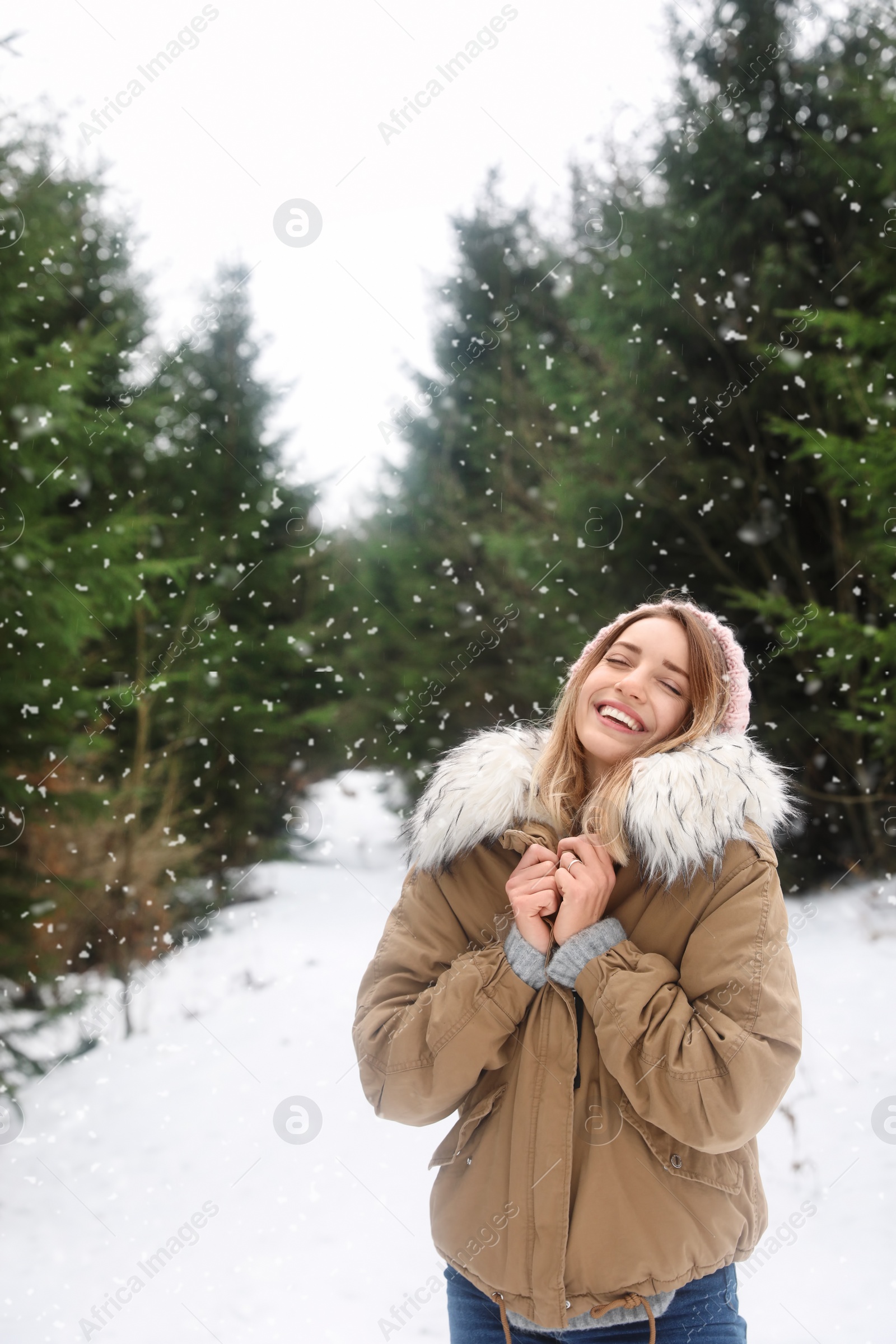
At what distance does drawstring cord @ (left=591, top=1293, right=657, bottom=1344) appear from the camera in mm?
1391

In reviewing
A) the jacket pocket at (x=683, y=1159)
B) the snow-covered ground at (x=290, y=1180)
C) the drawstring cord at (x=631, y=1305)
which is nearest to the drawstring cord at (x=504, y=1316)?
the drawstring cord at (x=631, y=1305)

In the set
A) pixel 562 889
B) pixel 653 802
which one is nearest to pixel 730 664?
pixel 653 802

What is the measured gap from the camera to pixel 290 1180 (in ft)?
14.4

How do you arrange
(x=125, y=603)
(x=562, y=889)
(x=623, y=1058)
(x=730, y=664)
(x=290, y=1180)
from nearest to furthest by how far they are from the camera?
(x=623, y=1058), (x=562, y=889), (x=730, y=664), (x=290, y=1180), (x=125, y=603)

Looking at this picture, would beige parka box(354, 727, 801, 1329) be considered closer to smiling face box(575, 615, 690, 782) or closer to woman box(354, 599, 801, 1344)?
woman box(354, 599, 801, 1344)

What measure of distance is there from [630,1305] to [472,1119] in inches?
14.6

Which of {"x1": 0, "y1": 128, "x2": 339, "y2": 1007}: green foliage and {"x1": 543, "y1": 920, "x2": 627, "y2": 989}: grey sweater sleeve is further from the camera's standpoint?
{"x1": 0, "y1": 128, "x2": 339, "y2": 1007}: green foliage

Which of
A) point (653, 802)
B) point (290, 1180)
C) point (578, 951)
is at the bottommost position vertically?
point (290, 1180)

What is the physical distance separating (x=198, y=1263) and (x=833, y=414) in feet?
21.2

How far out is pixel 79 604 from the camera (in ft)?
14.9

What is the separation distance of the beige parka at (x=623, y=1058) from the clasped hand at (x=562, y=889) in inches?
2.4

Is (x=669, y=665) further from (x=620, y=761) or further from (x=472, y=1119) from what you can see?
(x=472, y=1119)

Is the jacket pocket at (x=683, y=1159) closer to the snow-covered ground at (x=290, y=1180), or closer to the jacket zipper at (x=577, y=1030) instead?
the jacket zipper at (x=577, y=1030)

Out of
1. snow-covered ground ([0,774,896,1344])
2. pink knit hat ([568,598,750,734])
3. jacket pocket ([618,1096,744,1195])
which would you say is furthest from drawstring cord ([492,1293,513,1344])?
snow-covered ground ([0,774,896,1344])
